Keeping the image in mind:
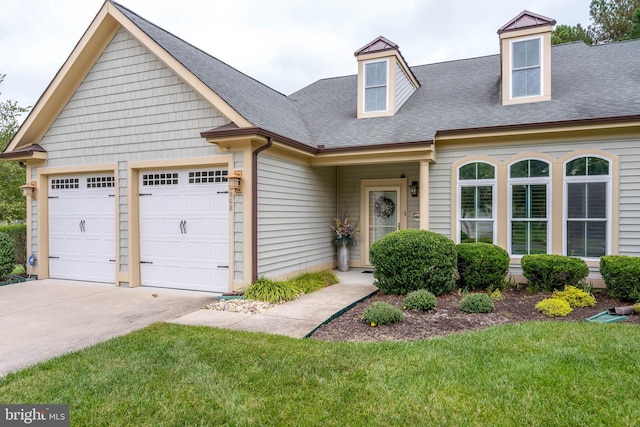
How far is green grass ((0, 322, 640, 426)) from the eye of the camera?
2.81 meters

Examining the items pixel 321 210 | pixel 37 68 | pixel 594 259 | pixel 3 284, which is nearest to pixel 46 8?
pixel 3 284

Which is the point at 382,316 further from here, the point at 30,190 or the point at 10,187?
the point at 10,187

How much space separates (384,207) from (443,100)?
9.64 ft

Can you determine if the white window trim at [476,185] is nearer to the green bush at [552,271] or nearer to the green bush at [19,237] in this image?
the green bush at [552,271]

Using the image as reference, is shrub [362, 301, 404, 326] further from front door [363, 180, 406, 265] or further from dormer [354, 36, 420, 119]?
dormer [354, 36, 420, 119]

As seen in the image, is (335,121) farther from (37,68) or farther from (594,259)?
(37,68)

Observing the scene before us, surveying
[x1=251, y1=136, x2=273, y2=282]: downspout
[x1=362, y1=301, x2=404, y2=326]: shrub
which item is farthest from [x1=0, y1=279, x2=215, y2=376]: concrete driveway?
[x1=362, y1=301, x2=404, y2=326]: shrub

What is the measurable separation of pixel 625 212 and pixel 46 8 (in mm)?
16641

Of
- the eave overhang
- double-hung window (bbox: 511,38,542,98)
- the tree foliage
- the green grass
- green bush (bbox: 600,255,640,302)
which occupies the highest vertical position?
the tree foliage

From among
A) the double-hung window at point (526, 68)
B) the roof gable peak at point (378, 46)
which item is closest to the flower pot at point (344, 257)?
the roof gable peak at point (378, 46)

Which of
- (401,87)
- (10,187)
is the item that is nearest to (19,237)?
(10,187)

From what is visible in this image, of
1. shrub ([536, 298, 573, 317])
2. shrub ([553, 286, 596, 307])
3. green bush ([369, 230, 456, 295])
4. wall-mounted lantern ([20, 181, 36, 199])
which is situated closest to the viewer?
shrub ([536, 298, 573, 317])

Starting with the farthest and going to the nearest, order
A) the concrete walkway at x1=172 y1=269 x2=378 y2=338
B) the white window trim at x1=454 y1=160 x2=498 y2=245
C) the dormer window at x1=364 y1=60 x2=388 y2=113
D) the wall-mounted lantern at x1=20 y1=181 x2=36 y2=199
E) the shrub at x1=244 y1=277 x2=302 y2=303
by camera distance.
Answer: the dormer window at x1=364 y1=60 x2=388 y2=113, the wall-mounted lantern at x1=20 y1=181 x2=36 y2=199, the white window trim at x1=454 y1=160 x2=498 y2=245, the shrub at x1=244 y1=277 x2=302 y2=303, the concrete walkway at x1=172 y1=269 x2=378 y2=338

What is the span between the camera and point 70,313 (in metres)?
5.86
